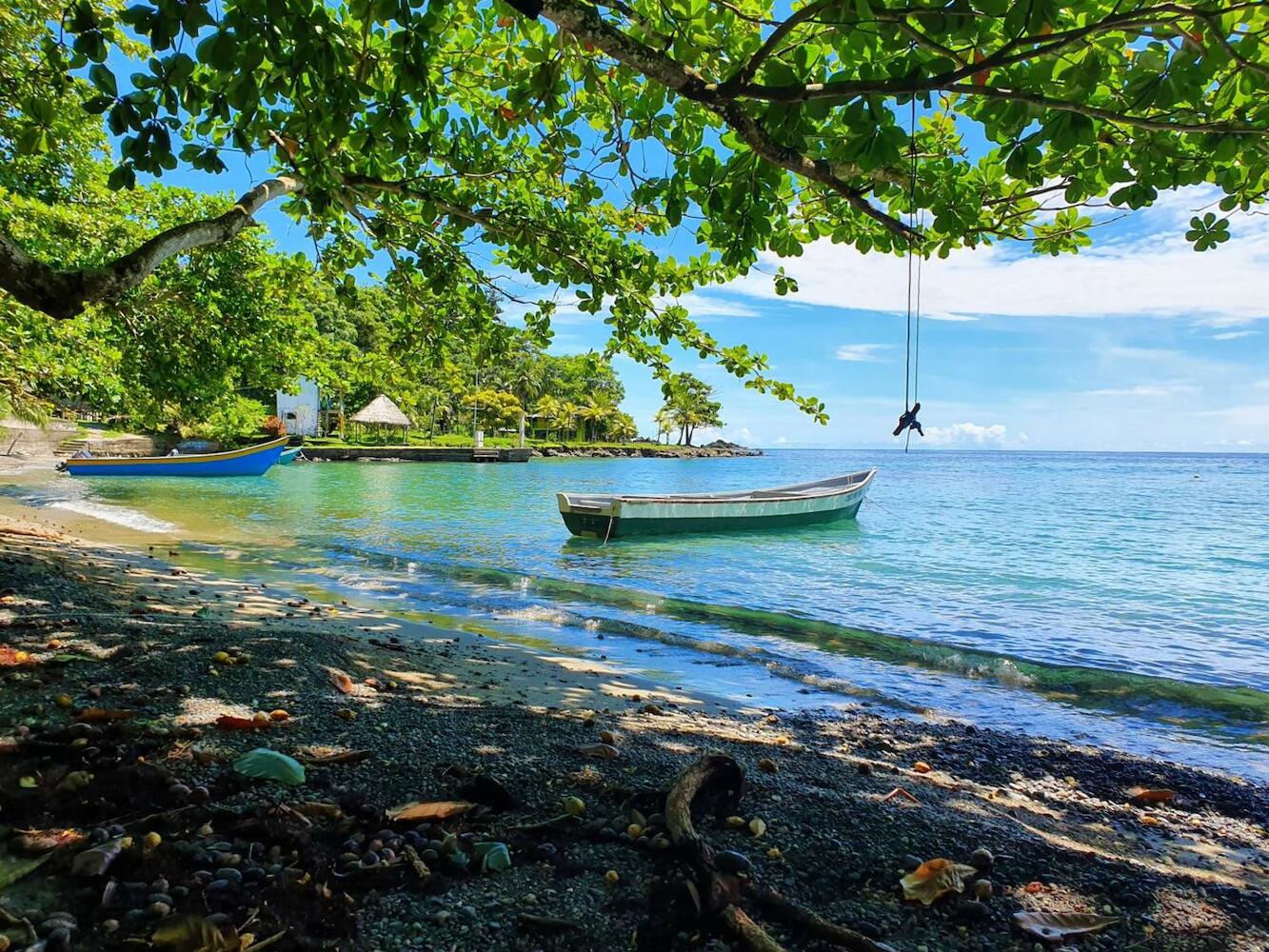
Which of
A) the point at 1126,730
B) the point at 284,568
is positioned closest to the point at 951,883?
the point at 1126,730

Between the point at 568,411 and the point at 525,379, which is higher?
the point at 525,379

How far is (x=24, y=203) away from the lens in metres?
9.12

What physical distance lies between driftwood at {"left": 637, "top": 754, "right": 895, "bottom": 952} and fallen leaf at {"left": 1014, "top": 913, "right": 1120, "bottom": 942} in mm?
634

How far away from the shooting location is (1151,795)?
180 inches

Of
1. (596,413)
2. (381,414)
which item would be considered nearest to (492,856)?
(381,414)

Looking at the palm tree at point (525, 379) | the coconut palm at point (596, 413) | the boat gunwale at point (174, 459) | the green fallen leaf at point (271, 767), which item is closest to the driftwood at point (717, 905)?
the green fallen leaf at point (271, 767)

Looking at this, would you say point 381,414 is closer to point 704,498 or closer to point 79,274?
point 704,498

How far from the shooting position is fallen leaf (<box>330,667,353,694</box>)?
15.0 feet

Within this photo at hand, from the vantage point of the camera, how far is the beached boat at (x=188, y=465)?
3189 centimetres

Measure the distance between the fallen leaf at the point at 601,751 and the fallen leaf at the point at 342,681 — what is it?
1748 millimetres

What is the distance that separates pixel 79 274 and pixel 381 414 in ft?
212

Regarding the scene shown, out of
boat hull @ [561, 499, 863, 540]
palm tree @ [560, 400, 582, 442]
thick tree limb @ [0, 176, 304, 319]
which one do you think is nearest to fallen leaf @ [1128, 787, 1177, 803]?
thick tree limb @ [0, 176, 304, 319]

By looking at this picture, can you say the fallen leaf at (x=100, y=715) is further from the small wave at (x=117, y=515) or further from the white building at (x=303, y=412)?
the white building at (x=303, y=412)

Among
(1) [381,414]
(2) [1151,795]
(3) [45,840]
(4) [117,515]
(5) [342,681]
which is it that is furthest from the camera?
(1) [381,414]
